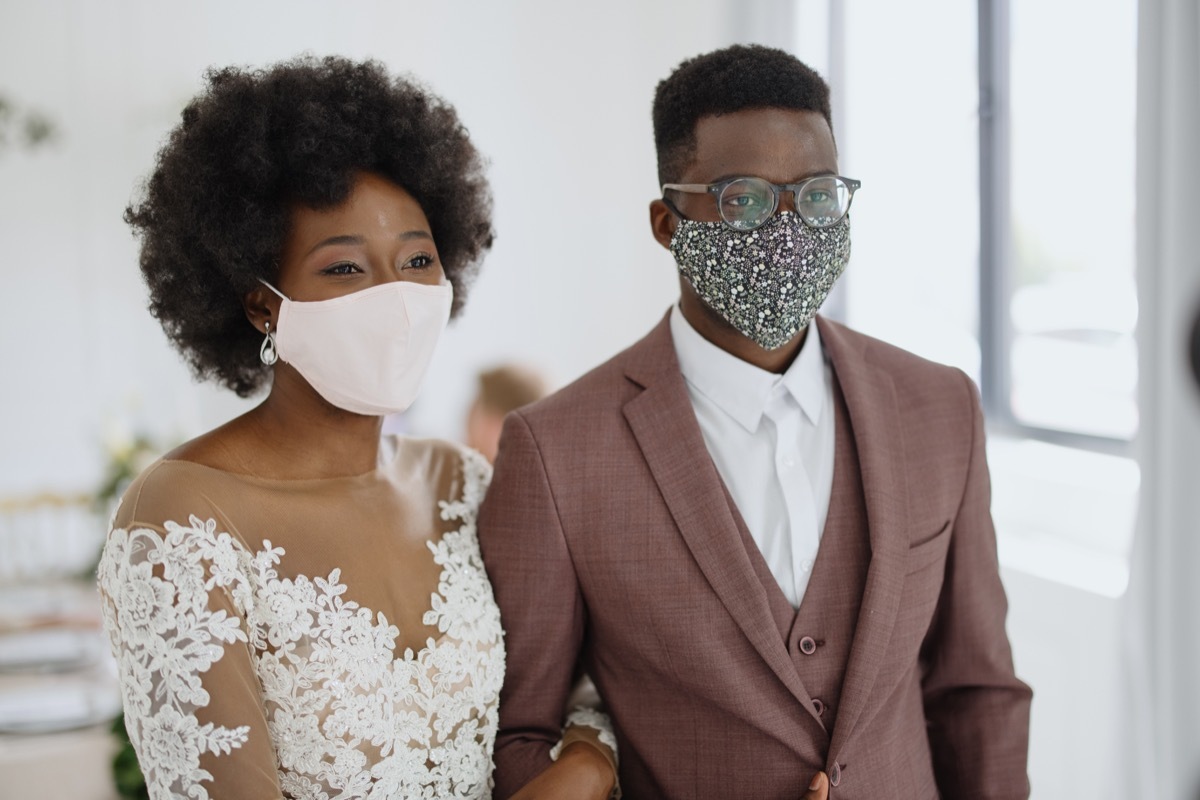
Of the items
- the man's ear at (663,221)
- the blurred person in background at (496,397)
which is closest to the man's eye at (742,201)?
the man's ear at (663,221)

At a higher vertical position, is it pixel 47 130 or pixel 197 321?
pixel 47 130

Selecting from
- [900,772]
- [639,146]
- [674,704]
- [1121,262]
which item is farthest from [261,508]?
[639,146]

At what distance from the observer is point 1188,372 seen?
2078 millimetres

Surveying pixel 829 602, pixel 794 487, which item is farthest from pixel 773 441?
pixel 829 602

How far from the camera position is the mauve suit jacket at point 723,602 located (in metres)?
1.34

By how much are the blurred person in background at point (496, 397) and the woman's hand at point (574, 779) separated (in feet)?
5.09

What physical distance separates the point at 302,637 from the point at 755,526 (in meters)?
0.61

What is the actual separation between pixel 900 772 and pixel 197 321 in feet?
3.86

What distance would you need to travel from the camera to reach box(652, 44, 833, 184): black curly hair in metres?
1.40

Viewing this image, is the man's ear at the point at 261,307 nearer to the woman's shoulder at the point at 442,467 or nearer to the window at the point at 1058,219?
the woman's shoulder at the point at 442,467

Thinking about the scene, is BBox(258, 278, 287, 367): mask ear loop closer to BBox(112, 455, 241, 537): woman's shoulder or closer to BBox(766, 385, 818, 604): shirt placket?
BBox(112, 455, 241, 537): woman's shoulder

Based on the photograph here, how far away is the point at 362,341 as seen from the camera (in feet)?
4.57

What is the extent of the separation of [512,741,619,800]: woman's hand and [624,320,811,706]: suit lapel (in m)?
0.28

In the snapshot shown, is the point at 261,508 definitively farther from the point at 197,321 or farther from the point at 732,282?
the point at 732,282
